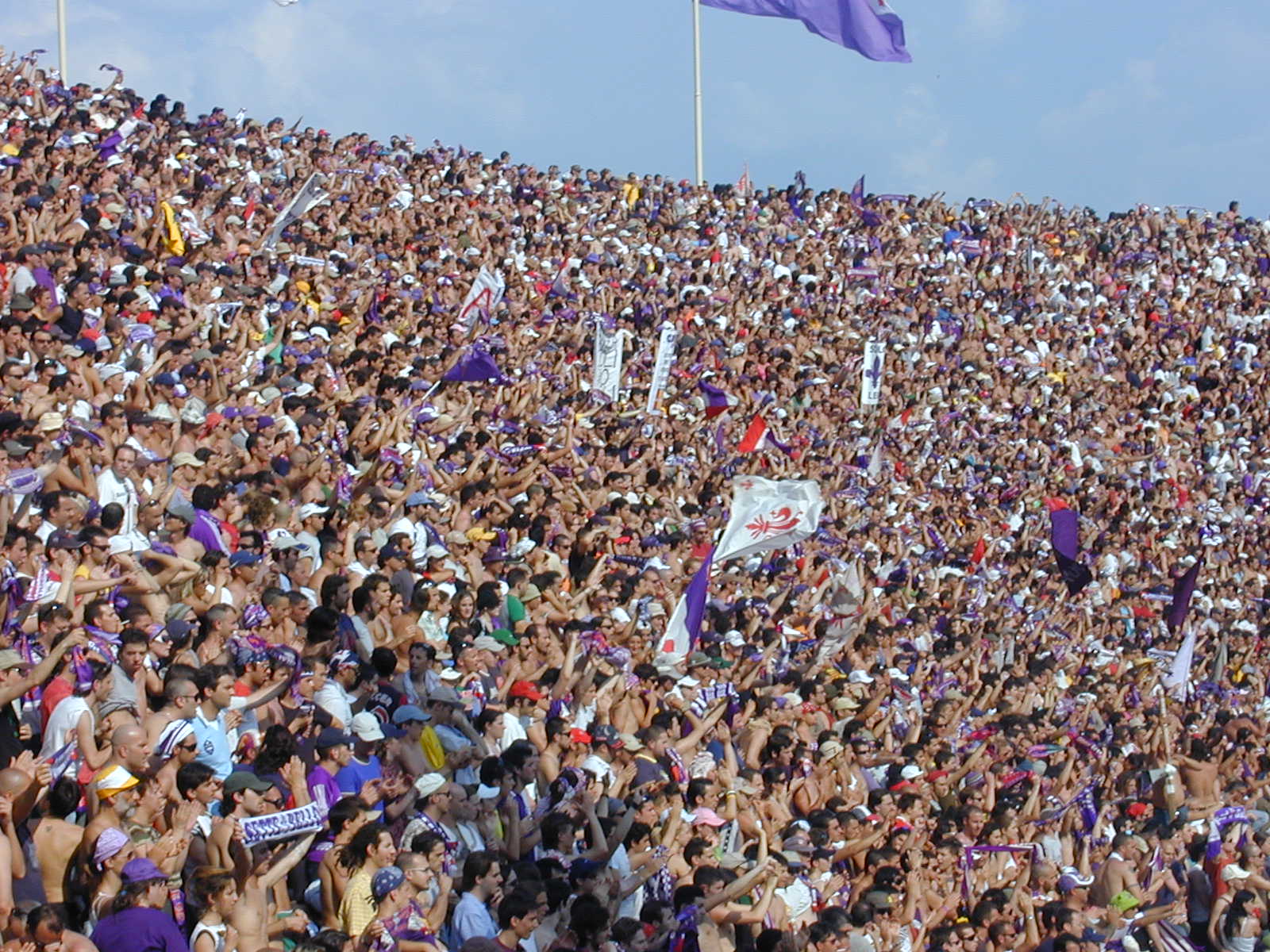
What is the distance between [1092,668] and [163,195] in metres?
9.70

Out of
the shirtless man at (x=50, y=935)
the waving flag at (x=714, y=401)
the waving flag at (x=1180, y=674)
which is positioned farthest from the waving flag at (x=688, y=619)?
the waving flag at (x=714, y=401)

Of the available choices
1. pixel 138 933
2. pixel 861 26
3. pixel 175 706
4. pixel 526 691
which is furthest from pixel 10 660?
pixel 861 26

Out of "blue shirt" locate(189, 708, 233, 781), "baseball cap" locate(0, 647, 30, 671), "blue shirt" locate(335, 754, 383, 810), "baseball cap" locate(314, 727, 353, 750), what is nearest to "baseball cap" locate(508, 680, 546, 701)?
"blue shirt" locate(335, 754, 383, 810)

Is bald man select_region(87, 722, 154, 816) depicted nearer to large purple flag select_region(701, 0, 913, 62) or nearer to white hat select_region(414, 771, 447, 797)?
white hat select_region(414, 771, 447, 797)

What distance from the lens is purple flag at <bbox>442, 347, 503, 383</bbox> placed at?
1514cm

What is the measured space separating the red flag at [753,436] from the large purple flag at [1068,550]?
9.87 ft

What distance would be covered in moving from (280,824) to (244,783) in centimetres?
30

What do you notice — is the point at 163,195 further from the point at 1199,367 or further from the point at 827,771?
the point at 1199,367

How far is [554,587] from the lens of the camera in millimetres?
11773

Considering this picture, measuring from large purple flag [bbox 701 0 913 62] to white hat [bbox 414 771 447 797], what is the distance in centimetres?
1972

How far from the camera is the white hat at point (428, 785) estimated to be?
733 cm

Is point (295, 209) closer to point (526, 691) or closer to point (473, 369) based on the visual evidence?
point (473, 369)

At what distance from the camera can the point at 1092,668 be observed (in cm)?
1717

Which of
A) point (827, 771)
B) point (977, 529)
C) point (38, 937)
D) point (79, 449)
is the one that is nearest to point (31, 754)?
point (38, 937)
